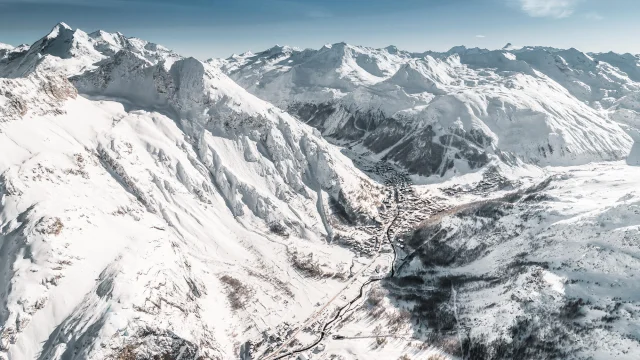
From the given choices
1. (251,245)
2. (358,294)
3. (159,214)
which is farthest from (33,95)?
(358,294)

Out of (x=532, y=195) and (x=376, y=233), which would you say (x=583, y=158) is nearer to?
(x=532, y=195)

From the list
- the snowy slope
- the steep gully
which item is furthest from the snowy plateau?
the steep gully

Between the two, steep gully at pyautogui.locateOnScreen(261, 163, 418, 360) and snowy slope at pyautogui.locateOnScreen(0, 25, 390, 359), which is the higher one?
snowy slope at pyautogui.locateOnScreen(0, 25, 390, 359)

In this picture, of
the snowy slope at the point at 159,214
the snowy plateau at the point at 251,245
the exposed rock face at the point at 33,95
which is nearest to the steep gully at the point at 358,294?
the snowy plateau at the point at 251,245

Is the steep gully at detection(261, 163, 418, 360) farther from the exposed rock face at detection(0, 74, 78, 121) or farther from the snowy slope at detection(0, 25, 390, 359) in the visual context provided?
the exposed rock face at detection(0, 74, 78, 121)

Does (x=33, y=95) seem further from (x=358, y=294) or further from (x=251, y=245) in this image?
(x=358, y=294)

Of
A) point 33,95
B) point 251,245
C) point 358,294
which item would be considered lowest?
point 358,294

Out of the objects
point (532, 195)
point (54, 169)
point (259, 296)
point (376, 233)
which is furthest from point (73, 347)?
point (532, 195)

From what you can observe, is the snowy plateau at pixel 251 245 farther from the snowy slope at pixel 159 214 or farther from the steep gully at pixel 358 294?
the steep gully at pixel 358 294
